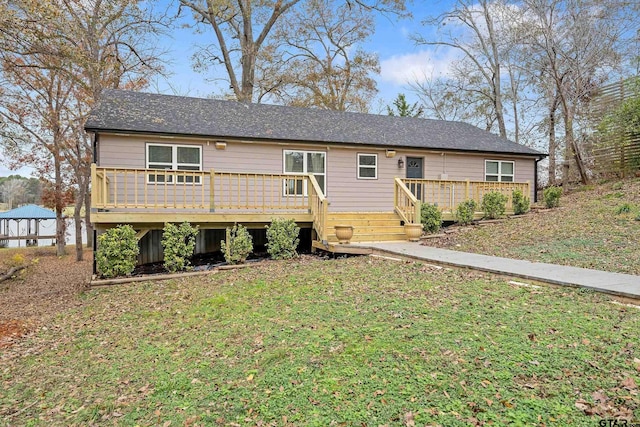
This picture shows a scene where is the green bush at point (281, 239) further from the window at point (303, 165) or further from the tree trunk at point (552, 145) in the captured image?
the tree trunk at point (552, 145)

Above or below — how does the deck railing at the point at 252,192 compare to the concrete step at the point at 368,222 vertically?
above

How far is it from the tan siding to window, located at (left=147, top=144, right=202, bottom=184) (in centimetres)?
14

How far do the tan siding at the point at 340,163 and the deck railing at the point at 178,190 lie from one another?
475mm

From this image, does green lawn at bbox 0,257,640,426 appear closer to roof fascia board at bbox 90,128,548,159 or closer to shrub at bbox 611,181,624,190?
roof fascia board at bbox 90,128,548,159

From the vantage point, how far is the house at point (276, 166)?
28.9 ft

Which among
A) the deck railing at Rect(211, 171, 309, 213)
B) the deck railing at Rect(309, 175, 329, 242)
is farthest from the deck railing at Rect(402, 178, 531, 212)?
the deck railing at Rect(211, 171, 309, 213)

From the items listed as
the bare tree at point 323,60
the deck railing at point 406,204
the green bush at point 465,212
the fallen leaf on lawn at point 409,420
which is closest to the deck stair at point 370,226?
the deck railing at point 406,204

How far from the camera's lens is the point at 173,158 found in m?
10.3

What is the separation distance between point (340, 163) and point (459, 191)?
3.87 m

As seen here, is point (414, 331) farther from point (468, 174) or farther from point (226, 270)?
point (468, 174)

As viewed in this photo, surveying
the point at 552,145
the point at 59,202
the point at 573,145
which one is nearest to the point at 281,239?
the point at 573,145

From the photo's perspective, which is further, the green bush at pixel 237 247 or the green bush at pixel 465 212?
the green bush at pixel 465 212

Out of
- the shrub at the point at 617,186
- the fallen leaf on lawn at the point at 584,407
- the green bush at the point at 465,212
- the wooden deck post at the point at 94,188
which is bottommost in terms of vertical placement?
the fallen leaf on lawn at the point at 584,407

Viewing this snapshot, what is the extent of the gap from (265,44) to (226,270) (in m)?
17.7
